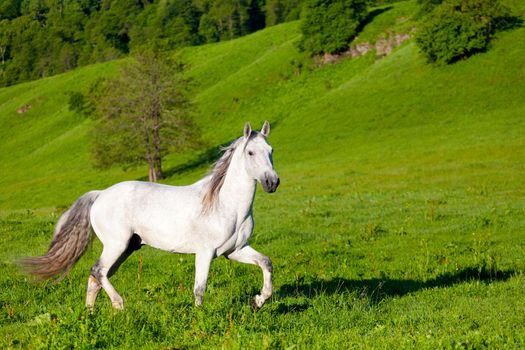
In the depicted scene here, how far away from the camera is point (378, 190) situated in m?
32.8

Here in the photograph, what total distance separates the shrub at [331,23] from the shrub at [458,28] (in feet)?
56.8

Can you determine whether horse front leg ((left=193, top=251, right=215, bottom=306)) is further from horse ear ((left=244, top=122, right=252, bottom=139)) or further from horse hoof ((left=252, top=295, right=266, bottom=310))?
horse ear ((left=244, top=122, right=252, bottom=139))

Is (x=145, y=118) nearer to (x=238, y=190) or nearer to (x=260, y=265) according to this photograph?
(x=238, y=190)

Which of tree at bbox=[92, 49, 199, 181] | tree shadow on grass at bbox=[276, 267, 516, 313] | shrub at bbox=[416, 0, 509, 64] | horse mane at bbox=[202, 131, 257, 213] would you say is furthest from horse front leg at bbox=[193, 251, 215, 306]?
shrub at bbox=[416, 0, 509, 64]

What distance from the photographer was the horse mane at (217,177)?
878 centimetres

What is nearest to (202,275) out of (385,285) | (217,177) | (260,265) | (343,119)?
(260,265)

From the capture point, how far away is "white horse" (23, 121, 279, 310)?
8531 millimetres

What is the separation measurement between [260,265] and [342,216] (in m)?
14.7

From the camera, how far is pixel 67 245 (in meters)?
9.73

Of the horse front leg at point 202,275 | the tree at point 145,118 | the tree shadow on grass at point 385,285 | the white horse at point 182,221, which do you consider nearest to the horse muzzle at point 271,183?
the white horse at point 182,221

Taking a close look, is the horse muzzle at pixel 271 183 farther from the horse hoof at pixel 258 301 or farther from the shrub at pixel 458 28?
the shrub at pixel 458 28

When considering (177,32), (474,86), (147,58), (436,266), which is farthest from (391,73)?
(177,32)

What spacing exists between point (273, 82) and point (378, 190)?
2007 inches

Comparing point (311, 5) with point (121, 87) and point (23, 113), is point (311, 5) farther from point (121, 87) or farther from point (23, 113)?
point (23, 113)
